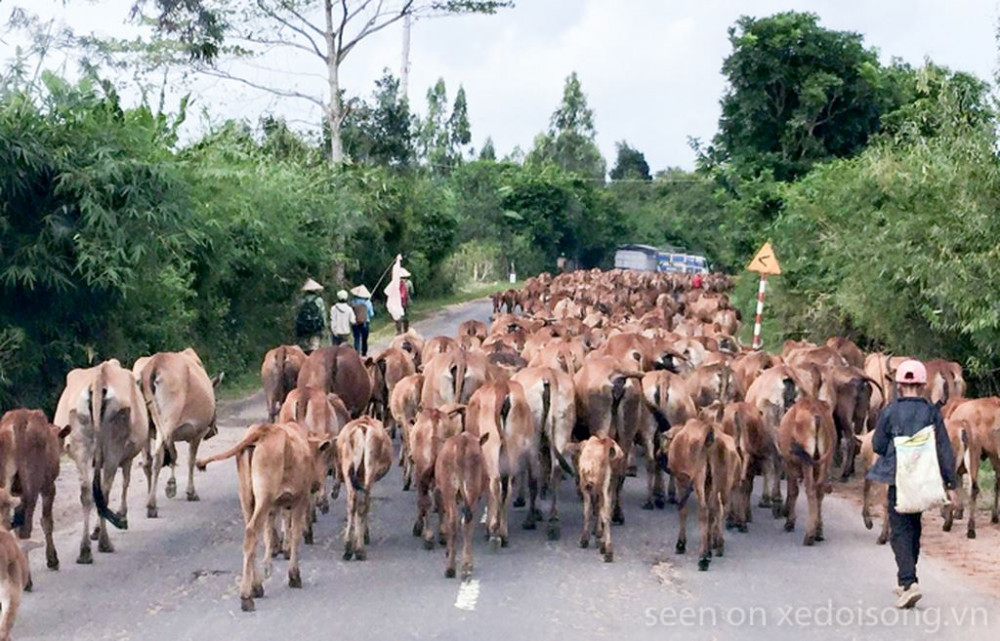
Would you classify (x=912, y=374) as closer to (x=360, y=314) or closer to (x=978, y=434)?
(x=978, y=434)

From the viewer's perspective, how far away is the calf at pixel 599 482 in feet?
38.4

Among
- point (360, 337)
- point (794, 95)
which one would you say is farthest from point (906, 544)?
point (794, 95)

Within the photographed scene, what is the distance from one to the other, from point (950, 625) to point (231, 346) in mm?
18697

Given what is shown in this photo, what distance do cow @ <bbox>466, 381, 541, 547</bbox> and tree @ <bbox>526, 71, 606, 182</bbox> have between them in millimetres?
93022

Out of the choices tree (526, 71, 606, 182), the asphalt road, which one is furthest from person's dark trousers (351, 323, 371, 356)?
tree (526, 71, 606, 182)

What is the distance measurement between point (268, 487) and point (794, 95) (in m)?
31.0

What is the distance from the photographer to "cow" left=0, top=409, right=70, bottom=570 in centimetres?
1020

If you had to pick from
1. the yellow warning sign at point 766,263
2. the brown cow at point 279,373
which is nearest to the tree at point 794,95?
the yellow warning sign at point 766,263

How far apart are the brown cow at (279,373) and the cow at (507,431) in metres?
3.89

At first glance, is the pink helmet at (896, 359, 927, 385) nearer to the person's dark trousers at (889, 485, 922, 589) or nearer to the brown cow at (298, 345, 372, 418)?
the person's dark trousers at (889, 485, 922, 589)

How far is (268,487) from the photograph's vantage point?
10023 millimetres

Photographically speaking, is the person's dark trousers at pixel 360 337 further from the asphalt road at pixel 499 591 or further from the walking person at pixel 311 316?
the asphalt road at pixel 499 591

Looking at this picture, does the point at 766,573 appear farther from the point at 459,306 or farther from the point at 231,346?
the point at 459,306

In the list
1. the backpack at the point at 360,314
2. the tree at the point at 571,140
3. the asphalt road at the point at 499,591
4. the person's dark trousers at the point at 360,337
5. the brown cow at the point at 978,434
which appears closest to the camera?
the asphalt road at the point at 499,591
